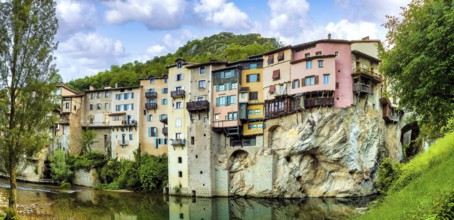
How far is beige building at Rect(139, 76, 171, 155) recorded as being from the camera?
70.4 meters

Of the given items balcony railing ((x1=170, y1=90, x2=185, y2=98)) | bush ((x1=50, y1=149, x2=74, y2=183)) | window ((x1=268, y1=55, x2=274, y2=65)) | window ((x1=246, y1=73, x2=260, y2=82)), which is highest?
window ((x1=268, y1=55, x2=274, y2=65))

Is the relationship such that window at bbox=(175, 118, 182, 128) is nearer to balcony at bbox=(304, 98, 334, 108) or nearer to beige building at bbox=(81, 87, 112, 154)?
balcony at bbox=(304, 98, 334, 108)

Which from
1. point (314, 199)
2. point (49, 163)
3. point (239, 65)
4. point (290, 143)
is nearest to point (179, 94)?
point (239, 65)

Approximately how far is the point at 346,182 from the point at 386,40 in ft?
100

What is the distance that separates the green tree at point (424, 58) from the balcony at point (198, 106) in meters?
36.9

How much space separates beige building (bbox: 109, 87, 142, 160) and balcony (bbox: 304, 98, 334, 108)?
1342 inches

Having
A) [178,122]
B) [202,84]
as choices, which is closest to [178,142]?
[178,122]

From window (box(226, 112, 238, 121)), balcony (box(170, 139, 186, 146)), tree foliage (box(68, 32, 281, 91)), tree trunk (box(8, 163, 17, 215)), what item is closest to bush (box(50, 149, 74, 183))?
tree foliage (box(68, 32, 281, 91))

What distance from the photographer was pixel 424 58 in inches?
719

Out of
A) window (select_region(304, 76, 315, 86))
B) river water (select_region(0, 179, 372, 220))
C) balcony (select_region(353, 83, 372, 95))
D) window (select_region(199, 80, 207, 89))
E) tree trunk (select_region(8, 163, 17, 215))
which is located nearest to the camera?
tree trunk (select_region(8, 163, 17, 215))

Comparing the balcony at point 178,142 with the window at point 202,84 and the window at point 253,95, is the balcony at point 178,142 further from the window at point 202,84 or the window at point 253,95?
the window at point 253,95

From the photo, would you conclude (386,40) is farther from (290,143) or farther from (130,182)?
(130,182)

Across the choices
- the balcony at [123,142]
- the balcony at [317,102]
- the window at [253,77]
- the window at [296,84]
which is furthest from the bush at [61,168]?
the balcony at [317,102]

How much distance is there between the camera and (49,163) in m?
76.1
